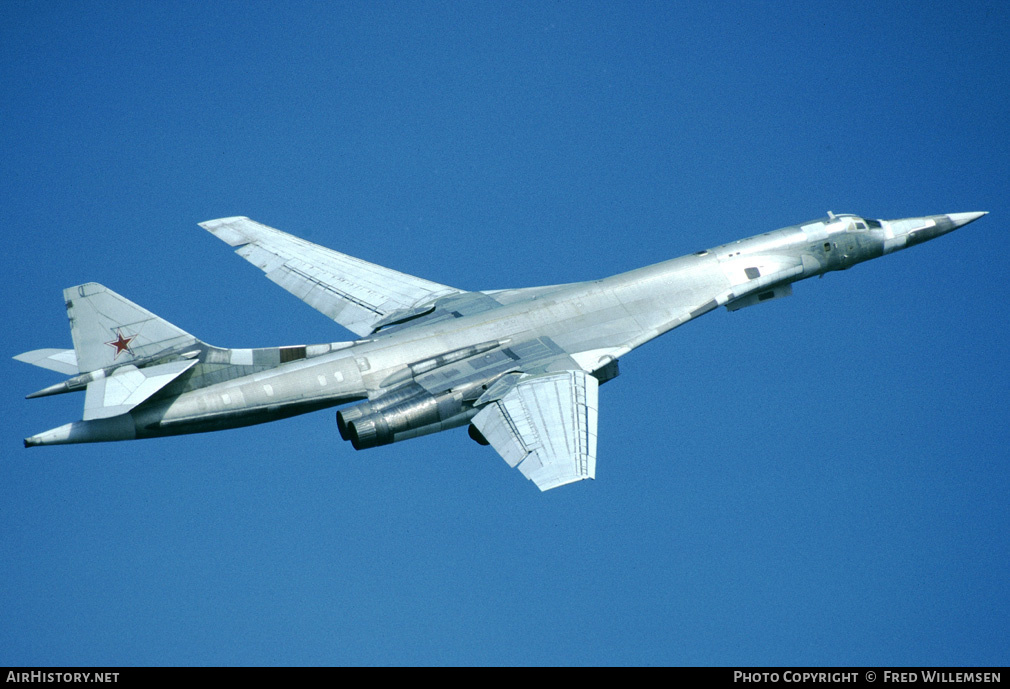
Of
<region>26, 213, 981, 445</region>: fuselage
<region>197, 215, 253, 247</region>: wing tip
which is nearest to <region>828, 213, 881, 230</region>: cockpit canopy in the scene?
<region>26, 213, 981, 445</region>: fuselage

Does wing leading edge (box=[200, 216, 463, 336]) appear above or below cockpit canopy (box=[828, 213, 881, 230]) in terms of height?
below

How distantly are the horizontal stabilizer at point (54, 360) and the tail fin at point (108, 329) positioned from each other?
0.68m

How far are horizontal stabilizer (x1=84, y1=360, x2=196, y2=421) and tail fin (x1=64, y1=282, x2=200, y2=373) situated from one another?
1.15ft

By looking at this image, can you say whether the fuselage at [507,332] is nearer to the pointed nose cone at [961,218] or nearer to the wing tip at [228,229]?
the pointed nose cone at [961,218]

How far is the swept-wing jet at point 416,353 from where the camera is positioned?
26.7 metres

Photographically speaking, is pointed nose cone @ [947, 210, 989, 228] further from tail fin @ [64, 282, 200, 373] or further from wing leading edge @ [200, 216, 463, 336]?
tail fin @ [64, 282, 200, 373]

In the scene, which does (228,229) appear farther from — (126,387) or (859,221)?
(859,221)

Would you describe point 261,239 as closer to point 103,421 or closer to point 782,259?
point 103,421

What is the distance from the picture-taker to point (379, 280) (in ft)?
110

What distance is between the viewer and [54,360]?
1081 inches

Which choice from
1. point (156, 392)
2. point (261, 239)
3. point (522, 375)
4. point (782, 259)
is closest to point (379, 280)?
point (261, 239)

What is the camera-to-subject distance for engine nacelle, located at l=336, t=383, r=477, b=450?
1073 inches

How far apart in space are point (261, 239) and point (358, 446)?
403 inches

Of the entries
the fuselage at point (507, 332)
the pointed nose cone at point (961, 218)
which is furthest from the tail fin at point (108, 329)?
the pointed nose cone at point (961, 218)
